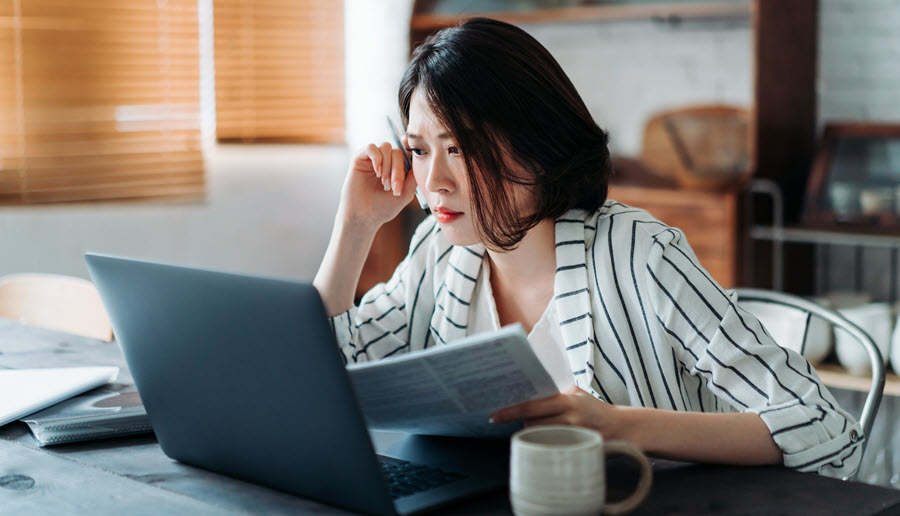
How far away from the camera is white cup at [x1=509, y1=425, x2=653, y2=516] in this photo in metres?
0.78

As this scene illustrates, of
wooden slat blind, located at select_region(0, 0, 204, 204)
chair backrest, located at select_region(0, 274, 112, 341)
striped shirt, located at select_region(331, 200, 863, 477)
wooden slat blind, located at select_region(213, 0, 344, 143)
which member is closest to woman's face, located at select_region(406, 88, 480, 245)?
striped shirt, located at select_region(331, 200, 863, 477)

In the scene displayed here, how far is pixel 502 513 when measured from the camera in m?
0.90

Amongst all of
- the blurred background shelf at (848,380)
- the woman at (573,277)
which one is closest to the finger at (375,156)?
the woman at (573,277)

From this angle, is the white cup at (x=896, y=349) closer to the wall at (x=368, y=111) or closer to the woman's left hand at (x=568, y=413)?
the wall at (x=368, y=111)

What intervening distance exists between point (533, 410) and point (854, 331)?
2.50ft

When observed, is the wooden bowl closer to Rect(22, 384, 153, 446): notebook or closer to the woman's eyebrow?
the woman's eyebrow

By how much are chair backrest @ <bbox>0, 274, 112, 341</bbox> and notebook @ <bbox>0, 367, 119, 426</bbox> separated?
0.56 m

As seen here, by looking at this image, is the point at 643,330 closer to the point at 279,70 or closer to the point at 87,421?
the point at 87,421

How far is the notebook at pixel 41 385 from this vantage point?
125 centimetres

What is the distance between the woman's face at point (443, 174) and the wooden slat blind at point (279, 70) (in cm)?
277

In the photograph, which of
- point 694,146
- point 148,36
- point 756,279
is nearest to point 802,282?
point 756,279

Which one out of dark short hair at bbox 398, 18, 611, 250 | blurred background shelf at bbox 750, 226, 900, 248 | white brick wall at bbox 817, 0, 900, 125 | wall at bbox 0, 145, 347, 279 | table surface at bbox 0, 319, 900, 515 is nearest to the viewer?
table surface at bbox 0, 319, 900, 515

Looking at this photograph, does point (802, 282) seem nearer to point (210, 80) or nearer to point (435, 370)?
point (210, 80)

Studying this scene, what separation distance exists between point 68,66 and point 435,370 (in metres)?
2.93
